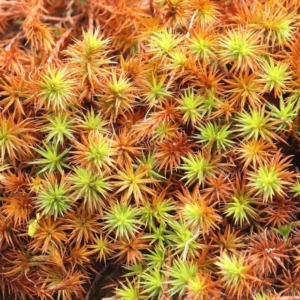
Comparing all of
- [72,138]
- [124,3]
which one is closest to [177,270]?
[72,138]

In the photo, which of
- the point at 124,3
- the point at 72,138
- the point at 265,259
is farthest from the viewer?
the point at 124,3

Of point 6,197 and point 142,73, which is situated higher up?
point 142,73

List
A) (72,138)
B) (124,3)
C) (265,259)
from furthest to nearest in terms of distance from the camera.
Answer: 1. (124,3)
2. (72,138)
3. (265,259)

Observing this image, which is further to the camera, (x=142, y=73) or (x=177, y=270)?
(x=142, y=73)

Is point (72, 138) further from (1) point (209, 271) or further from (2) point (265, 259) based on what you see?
(2) point (265, 259)

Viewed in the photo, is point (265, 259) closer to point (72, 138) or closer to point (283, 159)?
point (283, 159)

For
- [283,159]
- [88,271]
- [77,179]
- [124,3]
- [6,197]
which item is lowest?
[88,271]
